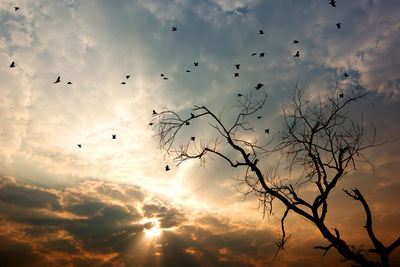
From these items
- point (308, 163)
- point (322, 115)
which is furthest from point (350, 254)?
point (322, 115)

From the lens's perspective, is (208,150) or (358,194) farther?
(208,150)

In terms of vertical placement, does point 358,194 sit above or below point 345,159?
below

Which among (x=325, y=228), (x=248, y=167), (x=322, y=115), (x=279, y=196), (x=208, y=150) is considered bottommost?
(x=325, y=228)

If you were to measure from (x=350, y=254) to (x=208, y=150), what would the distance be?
5.12m

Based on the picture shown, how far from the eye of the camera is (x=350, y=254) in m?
5.95

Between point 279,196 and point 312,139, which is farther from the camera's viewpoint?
point 312,139

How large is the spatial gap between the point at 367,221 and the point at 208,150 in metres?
5.39

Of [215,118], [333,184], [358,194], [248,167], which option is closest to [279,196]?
[248,167]

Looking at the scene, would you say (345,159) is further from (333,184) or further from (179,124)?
(179,124)

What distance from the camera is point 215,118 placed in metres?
6.87

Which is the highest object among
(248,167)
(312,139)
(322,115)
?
(322,115)

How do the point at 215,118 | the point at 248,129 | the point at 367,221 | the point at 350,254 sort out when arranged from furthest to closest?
the point at 248,129 → the point at 215,118 → the point at 367,221 → the point at 350,254

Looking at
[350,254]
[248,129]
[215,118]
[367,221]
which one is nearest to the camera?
[350,254]

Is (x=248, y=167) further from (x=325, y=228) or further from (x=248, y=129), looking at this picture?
(x=325, y=228)
